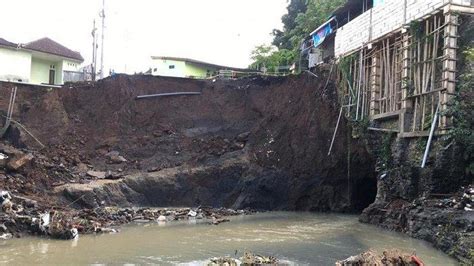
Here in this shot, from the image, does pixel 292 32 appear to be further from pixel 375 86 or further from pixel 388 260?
pixel 388 260

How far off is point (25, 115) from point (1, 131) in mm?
1656

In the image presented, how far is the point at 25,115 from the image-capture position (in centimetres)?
2905

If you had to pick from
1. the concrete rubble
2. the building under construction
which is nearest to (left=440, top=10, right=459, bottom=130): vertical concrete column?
the building under construction

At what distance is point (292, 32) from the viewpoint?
136 feet

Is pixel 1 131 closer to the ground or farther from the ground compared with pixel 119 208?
farther from the ground

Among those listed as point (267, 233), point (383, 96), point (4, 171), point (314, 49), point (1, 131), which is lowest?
point (267, 233)

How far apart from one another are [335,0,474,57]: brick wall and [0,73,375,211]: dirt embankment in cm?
301

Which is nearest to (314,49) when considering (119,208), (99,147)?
(99,147)

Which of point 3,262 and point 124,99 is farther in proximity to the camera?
point 124,99

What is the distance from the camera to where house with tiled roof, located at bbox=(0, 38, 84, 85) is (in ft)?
114

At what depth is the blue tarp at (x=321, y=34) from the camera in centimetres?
3038

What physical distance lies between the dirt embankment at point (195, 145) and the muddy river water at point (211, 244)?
528cm

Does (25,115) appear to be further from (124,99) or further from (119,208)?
(119,208)

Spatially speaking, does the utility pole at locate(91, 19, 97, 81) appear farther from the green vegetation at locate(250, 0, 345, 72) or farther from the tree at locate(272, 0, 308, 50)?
the tree at locate(272, 0, 308, 50)
